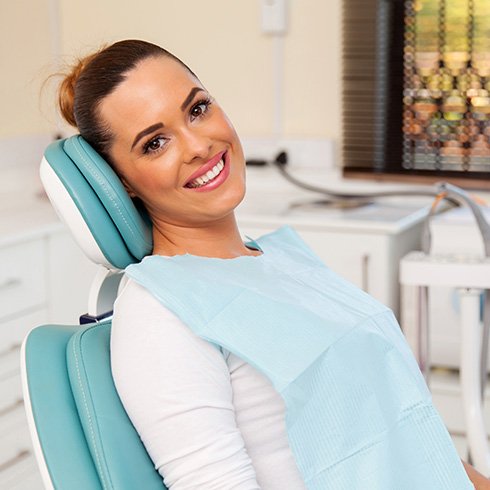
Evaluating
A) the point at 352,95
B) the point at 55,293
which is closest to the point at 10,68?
the point at 55,293

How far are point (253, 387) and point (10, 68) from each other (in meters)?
2.54

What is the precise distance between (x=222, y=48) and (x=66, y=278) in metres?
0.99

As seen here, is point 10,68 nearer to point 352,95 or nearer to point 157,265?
point 352,95

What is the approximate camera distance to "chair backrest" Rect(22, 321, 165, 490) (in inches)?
43.6

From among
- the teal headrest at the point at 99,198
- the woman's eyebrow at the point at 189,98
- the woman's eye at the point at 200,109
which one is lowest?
the teal headrest at the point at 99,198

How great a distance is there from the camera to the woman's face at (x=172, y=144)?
4.03 feet

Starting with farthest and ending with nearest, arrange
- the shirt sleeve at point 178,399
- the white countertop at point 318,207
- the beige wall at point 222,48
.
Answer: the beige wall at point 222,48
the white countertop at point 318,207
the shirt sleeve at point 178,399

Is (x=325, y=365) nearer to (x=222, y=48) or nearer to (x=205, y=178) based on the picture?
(x=205, y=178)

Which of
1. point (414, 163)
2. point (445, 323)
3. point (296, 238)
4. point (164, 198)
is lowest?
point (445, 323)

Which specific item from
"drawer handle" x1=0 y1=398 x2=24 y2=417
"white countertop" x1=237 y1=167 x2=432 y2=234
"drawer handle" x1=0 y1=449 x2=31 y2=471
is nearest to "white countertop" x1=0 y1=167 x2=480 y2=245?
"white countertop" x1=237 y1=167 x2=432 y2=234

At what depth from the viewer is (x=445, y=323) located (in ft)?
8.98

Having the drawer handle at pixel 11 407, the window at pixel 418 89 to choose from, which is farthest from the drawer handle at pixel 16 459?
the window at pixel 418 89

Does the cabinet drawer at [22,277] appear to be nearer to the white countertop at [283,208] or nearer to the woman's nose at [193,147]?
the white countertop at [283,208]

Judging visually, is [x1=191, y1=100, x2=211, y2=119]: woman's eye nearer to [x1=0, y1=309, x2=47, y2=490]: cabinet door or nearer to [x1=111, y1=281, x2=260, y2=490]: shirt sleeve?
[x1=111, y1=281, x2=260, y2=490]: shirt sleeve
